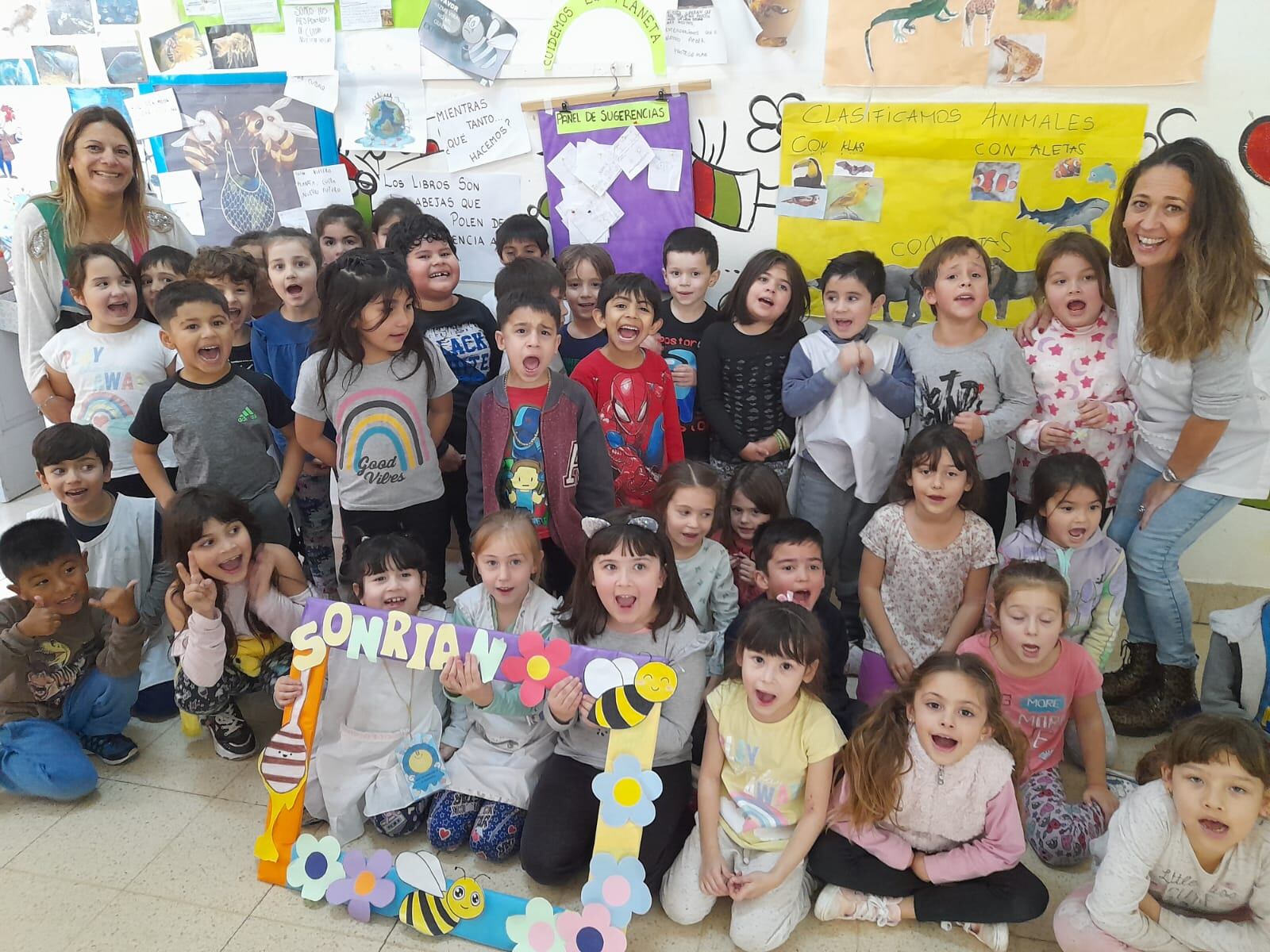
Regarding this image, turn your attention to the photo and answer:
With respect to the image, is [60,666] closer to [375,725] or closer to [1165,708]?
[375,725]

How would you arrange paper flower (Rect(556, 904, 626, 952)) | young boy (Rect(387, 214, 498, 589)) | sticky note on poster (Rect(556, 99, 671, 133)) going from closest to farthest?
1. paper flower (Rect(556, 904, 626, 952))
2. young boy (Rect(387, 214, 498, 589))
3. sticky note on poster (Rect(556, 99, 671, 133))

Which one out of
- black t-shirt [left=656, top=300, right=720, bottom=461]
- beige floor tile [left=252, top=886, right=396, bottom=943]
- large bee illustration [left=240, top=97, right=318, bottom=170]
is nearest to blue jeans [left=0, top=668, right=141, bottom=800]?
beige floor tile [left=252, top=886, right=396, bottom=943]

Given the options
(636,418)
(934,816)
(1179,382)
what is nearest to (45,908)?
(636,418)

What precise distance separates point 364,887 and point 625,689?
26.9 inches

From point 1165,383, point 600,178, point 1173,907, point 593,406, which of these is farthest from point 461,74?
point 1173,907

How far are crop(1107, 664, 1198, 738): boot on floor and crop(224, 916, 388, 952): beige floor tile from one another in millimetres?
1941

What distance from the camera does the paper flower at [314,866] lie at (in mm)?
1875

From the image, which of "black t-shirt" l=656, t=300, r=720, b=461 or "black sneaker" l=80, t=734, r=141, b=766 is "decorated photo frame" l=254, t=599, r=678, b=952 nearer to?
"black sneaker" l=80, t=734, r=141, b=766

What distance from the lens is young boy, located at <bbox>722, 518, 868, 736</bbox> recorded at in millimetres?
2182

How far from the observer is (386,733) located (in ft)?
6.93

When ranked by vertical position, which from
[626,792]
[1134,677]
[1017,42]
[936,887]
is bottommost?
[936,887]

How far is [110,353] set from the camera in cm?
256

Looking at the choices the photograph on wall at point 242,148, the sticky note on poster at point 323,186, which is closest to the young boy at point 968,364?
the sticky note on poster at point 323,186

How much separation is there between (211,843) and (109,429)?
48.1 inches
